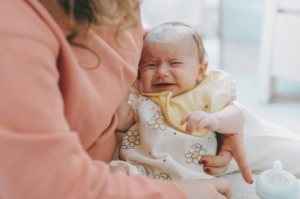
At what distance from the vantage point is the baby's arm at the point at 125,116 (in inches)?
33.4

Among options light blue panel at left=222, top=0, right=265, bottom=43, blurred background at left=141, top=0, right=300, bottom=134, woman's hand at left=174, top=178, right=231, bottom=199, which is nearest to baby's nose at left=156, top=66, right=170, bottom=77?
woman's hand at left=174, top=178, right=231, bottom=199

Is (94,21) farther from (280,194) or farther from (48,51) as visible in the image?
(280,194)

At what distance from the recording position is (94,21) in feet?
1.77

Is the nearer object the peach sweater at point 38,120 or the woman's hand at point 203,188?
the peach sweater at point 38,120

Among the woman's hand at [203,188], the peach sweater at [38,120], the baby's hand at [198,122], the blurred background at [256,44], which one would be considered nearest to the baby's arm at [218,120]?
the baby's hand at [198,122]

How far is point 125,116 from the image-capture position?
86 centimetres

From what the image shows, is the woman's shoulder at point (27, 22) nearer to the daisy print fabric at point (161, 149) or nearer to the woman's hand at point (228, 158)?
the daisy print fabric at point (161, 149)

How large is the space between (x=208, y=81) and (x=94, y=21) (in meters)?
0.52

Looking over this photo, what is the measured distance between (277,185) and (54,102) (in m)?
0.53

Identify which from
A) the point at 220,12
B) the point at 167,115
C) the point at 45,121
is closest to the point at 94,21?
the point at 45,121

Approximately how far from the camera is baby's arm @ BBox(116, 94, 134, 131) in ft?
2.79

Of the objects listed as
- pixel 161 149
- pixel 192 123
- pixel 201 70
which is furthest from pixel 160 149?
pixel 201 70

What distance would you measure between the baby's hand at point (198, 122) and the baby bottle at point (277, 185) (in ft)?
0.55

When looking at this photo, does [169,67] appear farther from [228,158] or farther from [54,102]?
[54,102]
